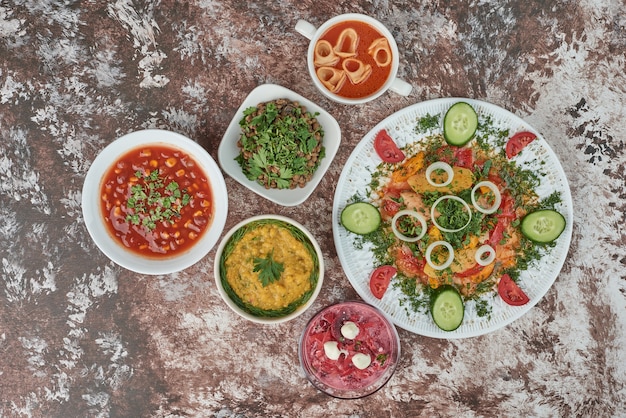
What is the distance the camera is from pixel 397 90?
375 centimetres

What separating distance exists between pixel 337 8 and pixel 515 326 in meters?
2.91

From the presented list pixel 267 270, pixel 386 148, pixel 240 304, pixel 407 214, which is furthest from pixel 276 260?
pixel 386 148

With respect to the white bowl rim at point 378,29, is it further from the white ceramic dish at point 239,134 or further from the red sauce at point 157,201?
the red sauce at point 157,201

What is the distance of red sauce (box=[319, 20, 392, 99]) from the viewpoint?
3760mm

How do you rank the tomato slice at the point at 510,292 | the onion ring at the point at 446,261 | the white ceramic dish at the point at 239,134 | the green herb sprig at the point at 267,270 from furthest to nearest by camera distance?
the tomato slice at the point at 510,292, the onion ring at the point at 446,261, the white ceramic dish at the point at 239,134, the green herb sprig at the point at 267,270

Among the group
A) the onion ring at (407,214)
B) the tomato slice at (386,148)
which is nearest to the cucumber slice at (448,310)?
the onion ring at (407,214)

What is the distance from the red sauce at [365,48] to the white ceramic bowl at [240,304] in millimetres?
1143

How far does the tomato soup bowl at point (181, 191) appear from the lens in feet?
11.5

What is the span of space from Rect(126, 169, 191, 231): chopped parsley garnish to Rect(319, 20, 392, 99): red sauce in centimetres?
151

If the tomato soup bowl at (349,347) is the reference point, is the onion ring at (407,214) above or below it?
above

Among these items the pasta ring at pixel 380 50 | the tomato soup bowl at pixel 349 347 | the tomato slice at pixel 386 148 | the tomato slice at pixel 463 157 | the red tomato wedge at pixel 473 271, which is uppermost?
the pasta ring at pixel 380 50

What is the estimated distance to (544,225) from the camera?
380 cm

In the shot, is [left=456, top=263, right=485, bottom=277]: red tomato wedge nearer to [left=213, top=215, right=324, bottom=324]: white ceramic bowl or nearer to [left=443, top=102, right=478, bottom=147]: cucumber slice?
[left=443, top=102, right=478, bottom=147]: cucumber slice

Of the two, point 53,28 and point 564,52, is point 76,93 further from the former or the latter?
point 564,52
